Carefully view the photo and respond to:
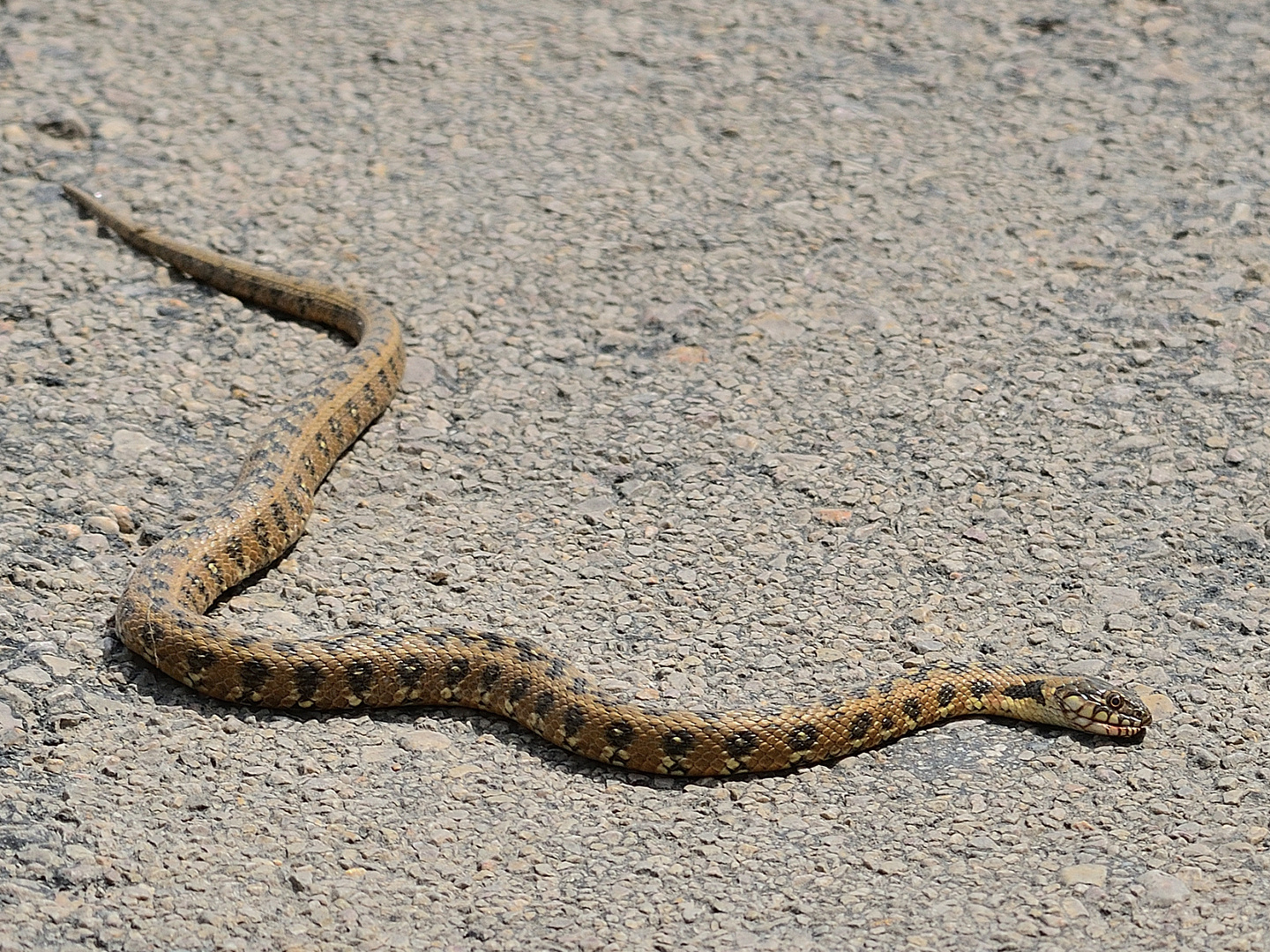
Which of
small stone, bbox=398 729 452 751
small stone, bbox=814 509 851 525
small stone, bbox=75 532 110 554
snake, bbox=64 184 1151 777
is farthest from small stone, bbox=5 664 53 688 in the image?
small stone, bbox=814 509 851 525

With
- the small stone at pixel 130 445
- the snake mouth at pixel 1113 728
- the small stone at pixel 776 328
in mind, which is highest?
the small stone at pixel 776 328

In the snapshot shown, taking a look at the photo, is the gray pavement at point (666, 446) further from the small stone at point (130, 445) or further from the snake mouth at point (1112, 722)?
the snake mouth at point (1112, 722)

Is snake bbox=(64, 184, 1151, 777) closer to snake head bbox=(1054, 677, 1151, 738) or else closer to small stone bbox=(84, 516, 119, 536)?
snake head bbox=(1054, 677, 1151, 738)

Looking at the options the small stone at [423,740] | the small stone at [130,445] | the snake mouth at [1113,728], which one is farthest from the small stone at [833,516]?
the small stone at [130,445]

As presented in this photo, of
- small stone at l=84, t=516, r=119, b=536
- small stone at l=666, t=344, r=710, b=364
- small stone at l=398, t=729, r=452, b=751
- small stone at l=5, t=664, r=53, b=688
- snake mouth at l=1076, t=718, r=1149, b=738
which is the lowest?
small stone at l=5, t=664, r=53, b=688

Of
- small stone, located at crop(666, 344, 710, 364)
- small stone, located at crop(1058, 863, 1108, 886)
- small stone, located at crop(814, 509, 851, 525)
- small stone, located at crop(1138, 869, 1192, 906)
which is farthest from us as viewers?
small stone, located at crop(666, 344, 710, 364)

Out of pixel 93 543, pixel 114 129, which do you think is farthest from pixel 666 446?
pixel 114 129

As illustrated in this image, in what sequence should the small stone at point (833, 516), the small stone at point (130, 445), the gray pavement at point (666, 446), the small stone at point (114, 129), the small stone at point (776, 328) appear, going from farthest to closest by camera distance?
the small stone at point (114, 129) < the small stone at point (776, 328) < the small stone at point (130, 445) < the small stone at point (833, 516) < the gray pavement at point (666, 446)
